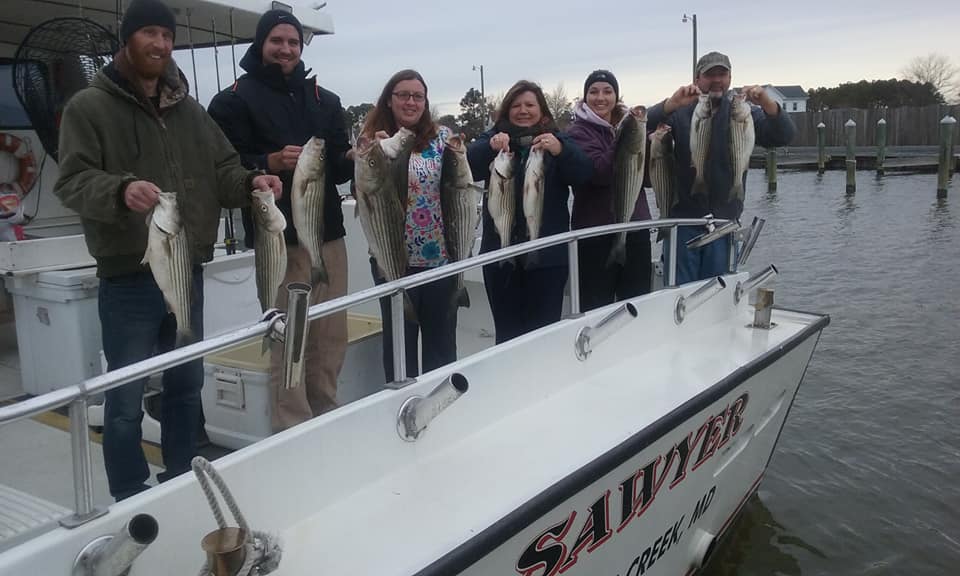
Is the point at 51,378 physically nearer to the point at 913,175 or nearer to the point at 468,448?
the point at 468,448

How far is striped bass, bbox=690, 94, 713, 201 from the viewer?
3932 mm

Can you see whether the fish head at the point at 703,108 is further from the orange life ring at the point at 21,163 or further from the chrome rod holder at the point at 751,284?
the orange life ring at the point at 21,163

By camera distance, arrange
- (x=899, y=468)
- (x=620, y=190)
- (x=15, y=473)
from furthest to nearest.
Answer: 1. (x=899, y=468)
2. (x=620, y=190)
3. (x=15, y=473)

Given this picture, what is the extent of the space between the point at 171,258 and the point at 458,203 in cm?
133

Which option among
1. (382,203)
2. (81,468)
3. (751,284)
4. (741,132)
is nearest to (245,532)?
(81,468)

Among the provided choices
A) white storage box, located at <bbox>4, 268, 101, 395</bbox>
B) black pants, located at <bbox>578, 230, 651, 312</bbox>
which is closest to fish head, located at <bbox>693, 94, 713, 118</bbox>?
black pants, located at <bbox>578, 230, 651, 312</bbox>

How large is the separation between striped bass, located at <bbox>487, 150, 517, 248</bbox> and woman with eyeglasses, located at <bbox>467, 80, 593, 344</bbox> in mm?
100

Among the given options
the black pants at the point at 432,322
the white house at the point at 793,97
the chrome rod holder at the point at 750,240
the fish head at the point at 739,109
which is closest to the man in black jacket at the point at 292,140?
the black pants at the point at 432,322

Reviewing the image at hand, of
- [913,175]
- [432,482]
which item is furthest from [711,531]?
[913,175]

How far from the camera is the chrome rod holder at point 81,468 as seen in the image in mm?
1680

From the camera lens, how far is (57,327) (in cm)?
378

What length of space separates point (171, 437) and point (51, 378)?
154 centimetres

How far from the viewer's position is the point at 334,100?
3490 millimetres

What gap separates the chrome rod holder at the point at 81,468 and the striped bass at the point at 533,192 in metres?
2.26
